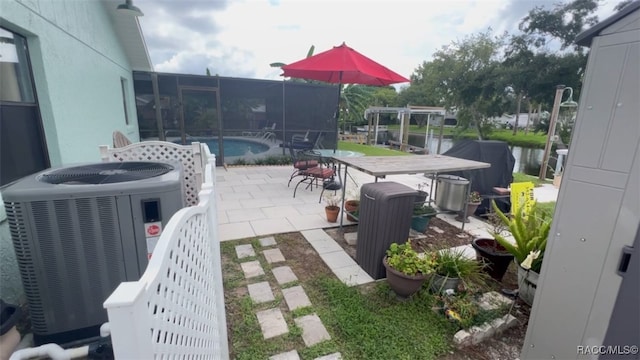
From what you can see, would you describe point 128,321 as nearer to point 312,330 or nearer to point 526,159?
point 312,330

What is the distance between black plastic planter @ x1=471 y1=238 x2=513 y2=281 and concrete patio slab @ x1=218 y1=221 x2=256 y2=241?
250 cm

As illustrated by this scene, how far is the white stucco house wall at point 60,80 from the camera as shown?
215cm

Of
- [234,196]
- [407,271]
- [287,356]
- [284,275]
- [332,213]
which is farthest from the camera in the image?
[234,196]

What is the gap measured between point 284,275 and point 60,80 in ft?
9.97

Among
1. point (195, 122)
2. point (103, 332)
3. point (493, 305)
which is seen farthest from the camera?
point (195, 122)

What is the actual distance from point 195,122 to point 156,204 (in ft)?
21.3

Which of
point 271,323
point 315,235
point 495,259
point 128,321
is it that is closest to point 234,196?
point 315,235

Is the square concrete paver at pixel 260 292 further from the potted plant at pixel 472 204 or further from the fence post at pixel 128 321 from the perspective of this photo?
the potted plant at pixel 472 204

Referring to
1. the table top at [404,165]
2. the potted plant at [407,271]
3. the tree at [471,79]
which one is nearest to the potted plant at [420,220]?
the table top at [404,165]

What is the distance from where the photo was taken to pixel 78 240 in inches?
61.8

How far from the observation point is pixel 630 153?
1.14 meters

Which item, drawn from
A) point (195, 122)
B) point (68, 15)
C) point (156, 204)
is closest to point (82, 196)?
point (156, 204)

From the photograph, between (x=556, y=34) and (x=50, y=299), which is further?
(x=556, y=34)

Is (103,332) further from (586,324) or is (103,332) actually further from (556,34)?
(556,34)
